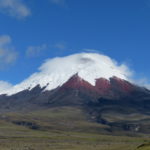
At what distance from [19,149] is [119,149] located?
36.1m

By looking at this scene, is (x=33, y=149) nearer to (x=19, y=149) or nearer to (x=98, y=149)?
(x=19, y=149)

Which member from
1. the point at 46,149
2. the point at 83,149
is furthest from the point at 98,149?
the point at 46,149

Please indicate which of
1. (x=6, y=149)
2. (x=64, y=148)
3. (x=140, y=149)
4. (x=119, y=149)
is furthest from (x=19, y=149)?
(x=140, y=149)

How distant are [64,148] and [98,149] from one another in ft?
52.0

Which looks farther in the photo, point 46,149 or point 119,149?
point 46,149

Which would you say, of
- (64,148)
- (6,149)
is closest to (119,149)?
(64,148)

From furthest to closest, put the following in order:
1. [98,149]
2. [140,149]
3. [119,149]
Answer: [98,149] < [119,149] < [140,149]

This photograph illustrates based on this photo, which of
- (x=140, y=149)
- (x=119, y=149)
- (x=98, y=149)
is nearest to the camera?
(x=140, y=149)

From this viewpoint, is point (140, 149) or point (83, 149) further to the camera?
point (83, 149)

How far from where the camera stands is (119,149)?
509 feet

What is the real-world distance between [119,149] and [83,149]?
16.5m

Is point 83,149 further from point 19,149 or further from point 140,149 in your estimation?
point 140,149

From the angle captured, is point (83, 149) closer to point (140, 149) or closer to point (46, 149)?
point (46, 149)

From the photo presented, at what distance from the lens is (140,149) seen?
126625 mm
